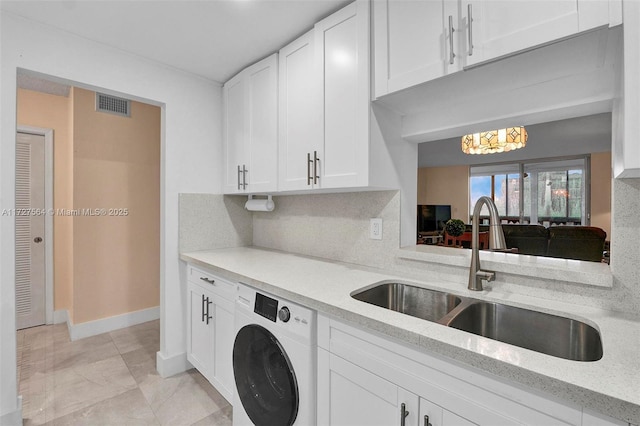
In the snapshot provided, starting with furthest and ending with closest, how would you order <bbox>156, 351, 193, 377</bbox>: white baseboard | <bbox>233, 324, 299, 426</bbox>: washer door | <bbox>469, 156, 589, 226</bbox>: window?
1. <bbox>469, 156, 589, 226</bbox>: window
2. <bbox>156, 351, 193, 377</bbox>: white baseboard
3. <bbox>233, 324, 299, 426</bbox>: washer door

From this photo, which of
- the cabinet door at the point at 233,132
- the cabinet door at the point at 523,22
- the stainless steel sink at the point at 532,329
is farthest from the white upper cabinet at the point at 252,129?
the stainless steel sink at the point at 532,329

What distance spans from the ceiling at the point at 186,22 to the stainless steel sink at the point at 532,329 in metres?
1.62

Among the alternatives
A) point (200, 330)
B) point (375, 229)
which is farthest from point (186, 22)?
point (200, 330)

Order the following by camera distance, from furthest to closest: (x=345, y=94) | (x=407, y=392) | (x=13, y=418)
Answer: (x=13, y=418), (x=345, y=94), (x=407, y=392)

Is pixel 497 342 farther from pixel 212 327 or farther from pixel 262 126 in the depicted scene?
pixel 262 126

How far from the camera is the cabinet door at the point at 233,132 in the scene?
229 centimetres

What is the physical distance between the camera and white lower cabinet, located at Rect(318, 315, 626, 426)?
0.72 m

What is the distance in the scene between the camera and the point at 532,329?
1119mm

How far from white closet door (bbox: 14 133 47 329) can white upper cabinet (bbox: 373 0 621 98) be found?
3.57 meters

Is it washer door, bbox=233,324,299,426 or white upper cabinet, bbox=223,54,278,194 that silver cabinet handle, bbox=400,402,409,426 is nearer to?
washer door, bbox=233,324,299,426

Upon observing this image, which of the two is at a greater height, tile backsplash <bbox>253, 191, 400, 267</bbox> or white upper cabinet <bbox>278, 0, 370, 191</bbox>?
white upper cabinet <bbox>278, 0, 370, 191</bbox>

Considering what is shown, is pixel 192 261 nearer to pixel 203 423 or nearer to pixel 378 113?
pixel 203 423

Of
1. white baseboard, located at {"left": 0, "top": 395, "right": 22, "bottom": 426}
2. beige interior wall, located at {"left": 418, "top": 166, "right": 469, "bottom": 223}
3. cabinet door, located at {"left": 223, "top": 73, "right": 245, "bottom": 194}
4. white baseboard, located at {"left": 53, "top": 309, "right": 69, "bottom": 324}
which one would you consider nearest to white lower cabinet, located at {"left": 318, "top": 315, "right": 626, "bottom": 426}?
cabinet door, located at {"left": 223, "top": 73, "right": 245, "bottom": 194}

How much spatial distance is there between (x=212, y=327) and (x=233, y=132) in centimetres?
148
